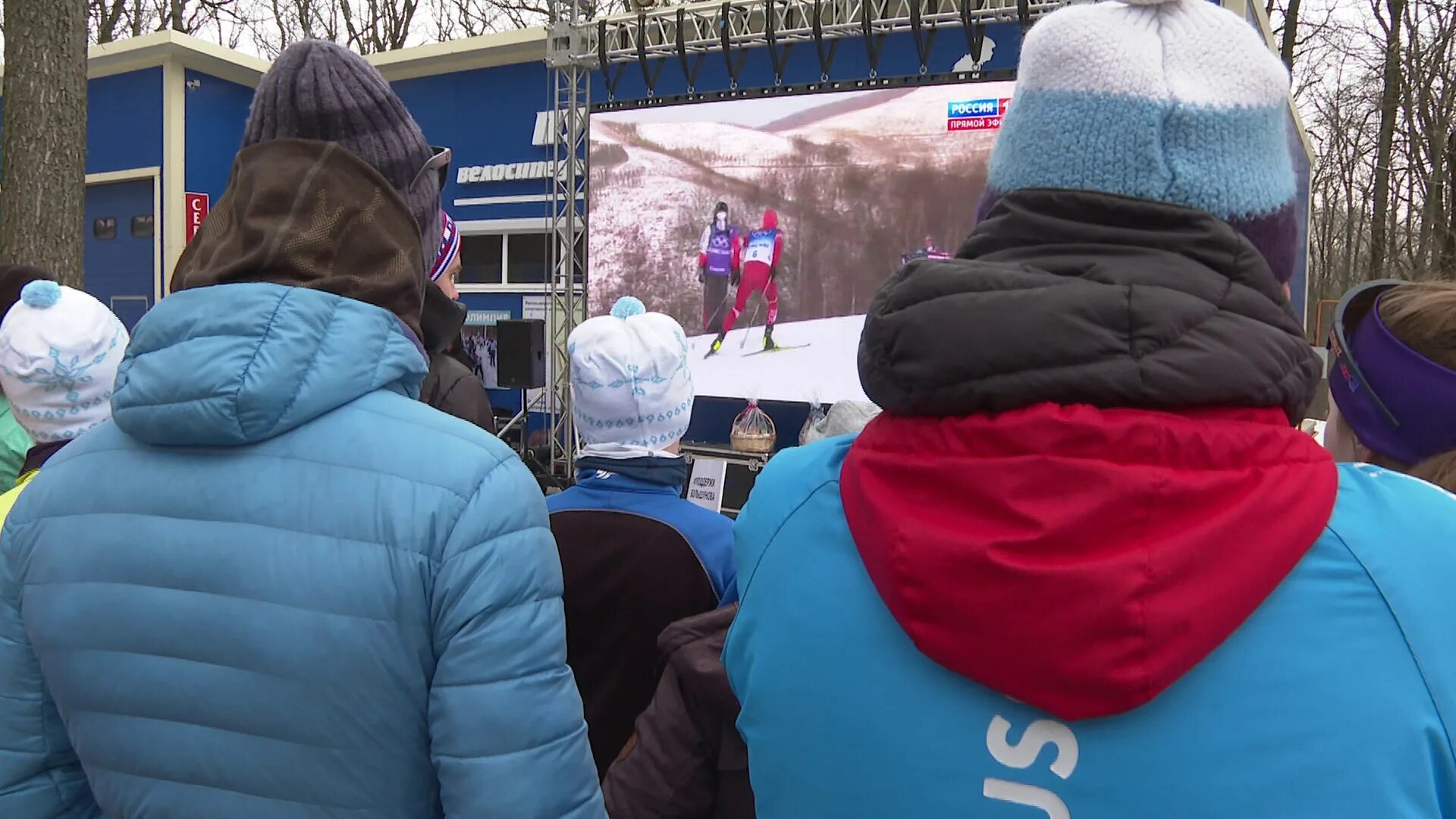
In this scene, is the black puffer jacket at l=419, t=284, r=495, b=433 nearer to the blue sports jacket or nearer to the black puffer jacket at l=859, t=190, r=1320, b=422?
the blue sports jacket

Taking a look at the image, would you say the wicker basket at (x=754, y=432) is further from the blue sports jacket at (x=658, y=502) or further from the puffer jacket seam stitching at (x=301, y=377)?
the puffer jacket seam stitching at (x=301, y=377)

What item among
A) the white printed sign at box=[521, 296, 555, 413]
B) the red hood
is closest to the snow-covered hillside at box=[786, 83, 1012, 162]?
the white printed sign at box=[521, 296, 555, 413]

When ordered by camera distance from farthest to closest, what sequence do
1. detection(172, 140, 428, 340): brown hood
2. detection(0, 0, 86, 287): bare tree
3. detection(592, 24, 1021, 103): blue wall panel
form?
detection(592, 24, 1021, 103): blue wall panel < detection(0, 0, 86, 287): bare tree < detection(172, 140, 428, 340): brown hood

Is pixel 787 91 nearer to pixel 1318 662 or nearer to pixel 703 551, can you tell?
pixel 703 551

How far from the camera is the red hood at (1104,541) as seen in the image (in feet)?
2.25

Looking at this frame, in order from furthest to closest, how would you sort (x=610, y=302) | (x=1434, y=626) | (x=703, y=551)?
(x=610, y=302) < (x=703, y=551) < (x=1434, y=626)

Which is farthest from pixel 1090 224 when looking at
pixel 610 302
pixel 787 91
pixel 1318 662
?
pixel 610 302

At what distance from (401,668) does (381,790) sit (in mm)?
147

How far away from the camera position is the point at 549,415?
298 inches

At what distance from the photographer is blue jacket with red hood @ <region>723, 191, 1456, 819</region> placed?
0.69m

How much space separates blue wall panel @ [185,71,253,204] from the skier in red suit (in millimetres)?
6769

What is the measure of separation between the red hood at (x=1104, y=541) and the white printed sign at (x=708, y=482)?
227 inches

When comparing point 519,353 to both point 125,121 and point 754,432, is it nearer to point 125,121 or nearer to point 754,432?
point 754,432

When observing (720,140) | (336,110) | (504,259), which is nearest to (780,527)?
(336,110)
